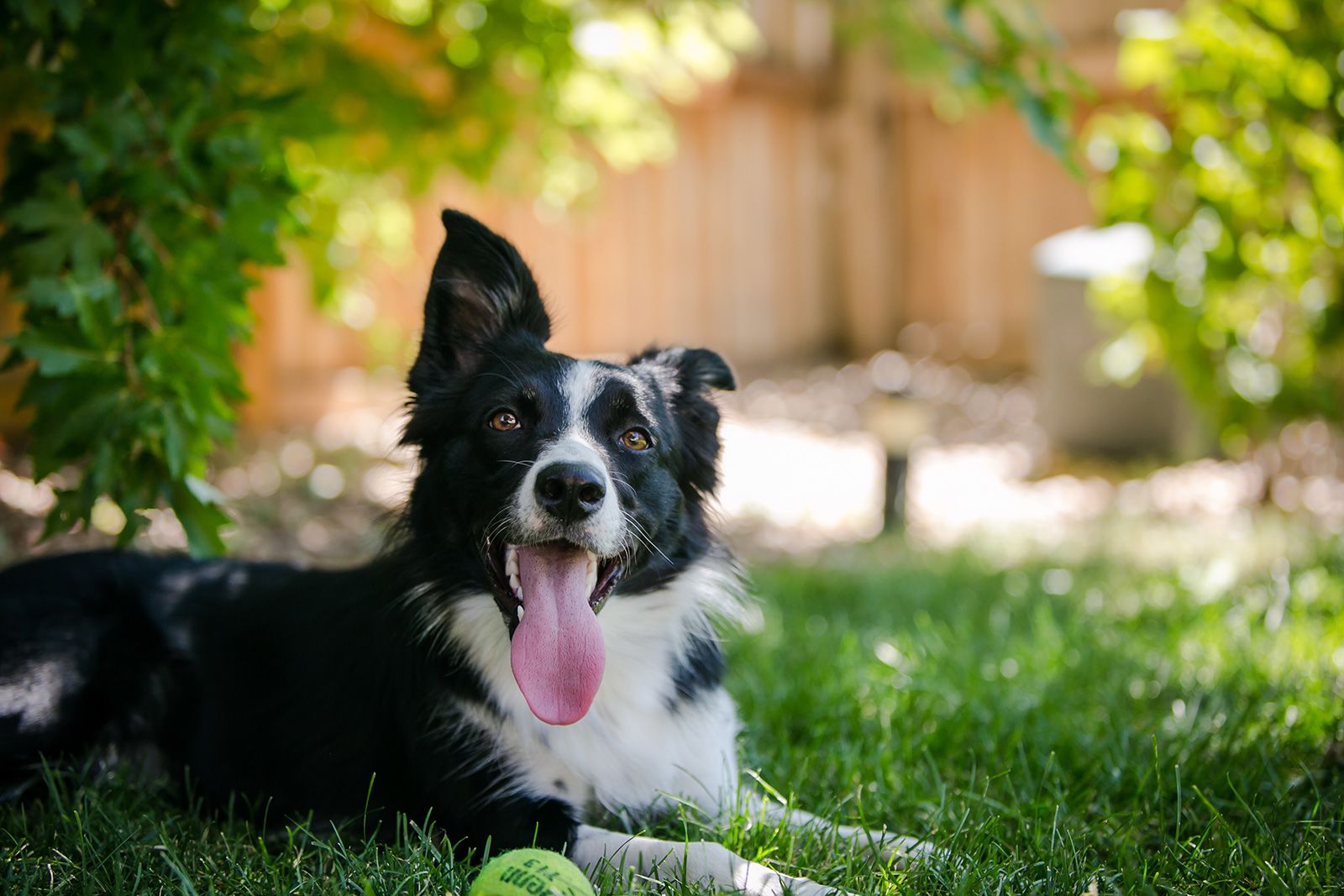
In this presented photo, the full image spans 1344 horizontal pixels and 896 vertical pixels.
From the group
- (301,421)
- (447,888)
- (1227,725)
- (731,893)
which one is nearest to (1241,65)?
(1227,725)

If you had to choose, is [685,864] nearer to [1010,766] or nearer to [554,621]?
[554,621]

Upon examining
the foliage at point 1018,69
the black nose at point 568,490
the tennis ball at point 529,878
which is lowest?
the tennis ball at point 529,878

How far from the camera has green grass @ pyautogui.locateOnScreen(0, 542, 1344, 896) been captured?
91.6 inches

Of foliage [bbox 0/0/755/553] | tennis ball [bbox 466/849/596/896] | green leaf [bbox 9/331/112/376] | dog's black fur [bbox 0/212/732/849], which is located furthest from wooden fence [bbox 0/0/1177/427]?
tennis ball [bbox 466/849/596/896]

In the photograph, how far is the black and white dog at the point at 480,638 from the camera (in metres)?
2.45

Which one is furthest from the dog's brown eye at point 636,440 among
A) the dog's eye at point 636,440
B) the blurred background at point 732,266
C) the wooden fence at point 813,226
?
the wooden fence at point 813,226

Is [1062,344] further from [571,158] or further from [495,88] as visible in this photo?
[495,88]

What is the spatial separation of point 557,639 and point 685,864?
1.73 ft

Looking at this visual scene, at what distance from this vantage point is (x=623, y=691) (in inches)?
105

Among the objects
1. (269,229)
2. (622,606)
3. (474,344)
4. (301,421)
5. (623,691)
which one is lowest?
(301,421)

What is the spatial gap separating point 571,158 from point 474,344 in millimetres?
4287

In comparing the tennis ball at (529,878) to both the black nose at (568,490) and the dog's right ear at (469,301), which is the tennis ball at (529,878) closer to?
the black nose at (568,490)

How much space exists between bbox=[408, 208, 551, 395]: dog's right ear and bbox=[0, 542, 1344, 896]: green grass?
1.10 metres

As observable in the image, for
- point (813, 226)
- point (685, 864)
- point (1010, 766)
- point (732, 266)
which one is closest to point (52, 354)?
point (685, 864)
